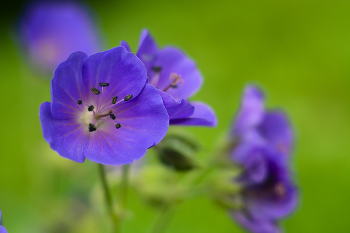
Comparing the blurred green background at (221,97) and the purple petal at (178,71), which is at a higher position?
the purple petal at (178,71)

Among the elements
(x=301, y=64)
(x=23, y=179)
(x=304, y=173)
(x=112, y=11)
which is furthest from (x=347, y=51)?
(x=23, y=179)

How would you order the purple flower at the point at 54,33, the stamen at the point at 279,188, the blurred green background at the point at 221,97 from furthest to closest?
1. the purple flower at the point at 54,33
2. the blurred green background at the point at 221,97
3. the stamen at the point at 279,188

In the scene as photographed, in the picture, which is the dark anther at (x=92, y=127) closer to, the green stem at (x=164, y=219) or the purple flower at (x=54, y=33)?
the green stem at (x=164, y=219)

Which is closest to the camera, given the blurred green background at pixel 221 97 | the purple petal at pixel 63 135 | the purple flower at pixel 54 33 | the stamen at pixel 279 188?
the purple petal at pixel 63 135

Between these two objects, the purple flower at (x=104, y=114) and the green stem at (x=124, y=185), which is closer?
the purple flower at (x=104, y=114)

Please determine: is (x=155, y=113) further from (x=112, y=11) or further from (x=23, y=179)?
(x=112, y=11)

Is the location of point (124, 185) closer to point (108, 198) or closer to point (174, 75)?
point (108, 198)

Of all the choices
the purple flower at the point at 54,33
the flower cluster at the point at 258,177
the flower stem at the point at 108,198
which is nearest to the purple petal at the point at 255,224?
the flower cluster at the point at 258,177

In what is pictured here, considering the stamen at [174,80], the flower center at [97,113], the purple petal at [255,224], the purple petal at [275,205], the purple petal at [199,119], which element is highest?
the stamen at [174,80]
